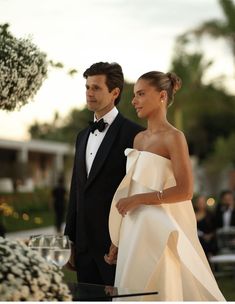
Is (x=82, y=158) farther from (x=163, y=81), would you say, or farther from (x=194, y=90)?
(x=194, y=90)

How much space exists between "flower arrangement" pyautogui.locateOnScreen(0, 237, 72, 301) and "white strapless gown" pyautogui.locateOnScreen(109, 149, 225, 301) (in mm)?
984

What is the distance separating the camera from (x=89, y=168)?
16.0 ft

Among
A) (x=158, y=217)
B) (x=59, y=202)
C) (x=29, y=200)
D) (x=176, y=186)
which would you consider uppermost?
(x=176, y=186)

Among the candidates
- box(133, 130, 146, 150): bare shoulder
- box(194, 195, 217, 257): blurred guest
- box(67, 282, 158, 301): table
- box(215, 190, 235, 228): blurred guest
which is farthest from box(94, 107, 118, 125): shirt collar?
box(215, 190, 235, 228): blurred guest

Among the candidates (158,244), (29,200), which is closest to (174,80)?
(158,244)

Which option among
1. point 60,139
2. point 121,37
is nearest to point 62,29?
point 121,37

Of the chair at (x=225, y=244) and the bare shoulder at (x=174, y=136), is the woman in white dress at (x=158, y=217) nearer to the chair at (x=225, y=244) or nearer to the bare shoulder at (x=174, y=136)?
the bare shoulder at (x=174, y=136)

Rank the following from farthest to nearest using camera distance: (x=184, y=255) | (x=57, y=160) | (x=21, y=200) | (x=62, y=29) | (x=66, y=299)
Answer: (x=57, y=160), (x=21, y=200), (x=62, y=29), (x=184, y=255), (x=66, y=299)

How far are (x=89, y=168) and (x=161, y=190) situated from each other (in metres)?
0.63

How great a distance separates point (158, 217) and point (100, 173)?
619mm

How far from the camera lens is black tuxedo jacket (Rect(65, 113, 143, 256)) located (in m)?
4.80

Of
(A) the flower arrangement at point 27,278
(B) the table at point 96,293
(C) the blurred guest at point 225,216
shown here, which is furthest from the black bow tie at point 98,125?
(C) the blurred guest at point 225,216

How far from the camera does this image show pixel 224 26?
116ft

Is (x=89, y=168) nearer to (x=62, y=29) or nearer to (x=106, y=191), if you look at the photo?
(x=106, y=191)
